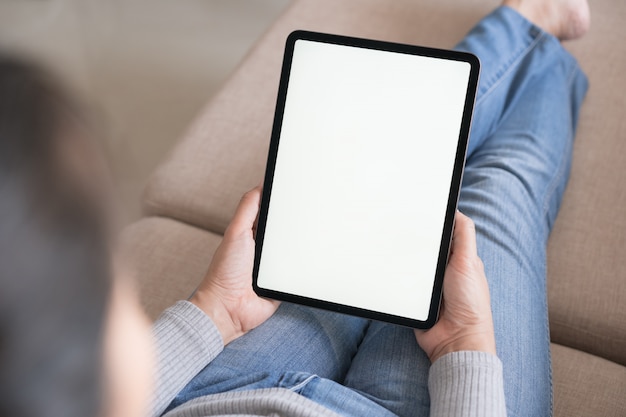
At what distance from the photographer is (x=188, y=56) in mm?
2041

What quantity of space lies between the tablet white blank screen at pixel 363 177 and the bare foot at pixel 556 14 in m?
0.51

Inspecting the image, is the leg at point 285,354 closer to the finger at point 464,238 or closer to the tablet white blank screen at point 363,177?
the tablet white blank screen at point 363,177

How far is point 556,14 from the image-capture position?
118cm

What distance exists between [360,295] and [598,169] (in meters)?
0.57

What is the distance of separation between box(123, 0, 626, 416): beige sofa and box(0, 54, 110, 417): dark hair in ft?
2.25

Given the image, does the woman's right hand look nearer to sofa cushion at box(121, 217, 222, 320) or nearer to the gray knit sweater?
the gray knit sweater

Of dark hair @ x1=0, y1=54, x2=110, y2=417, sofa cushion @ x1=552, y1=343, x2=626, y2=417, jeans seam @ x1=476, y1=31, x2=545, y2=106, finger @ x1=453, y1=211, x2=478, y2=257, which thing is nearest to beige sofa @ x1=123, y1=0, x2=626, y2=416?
sofa cushion @ x1=552, y1=343, x2=626, y2=417

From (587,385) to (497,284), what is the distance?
19 centimetres

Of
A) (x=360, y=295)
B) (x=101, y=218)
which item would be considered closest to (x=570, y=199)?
(x=360, y=295)

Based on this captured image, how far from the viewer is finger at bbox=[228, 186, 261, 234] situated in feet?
2.67

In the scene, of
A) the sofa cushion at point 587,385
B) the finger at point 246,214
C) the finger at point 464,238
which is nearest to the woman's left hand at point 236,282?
the finger at point 246,214

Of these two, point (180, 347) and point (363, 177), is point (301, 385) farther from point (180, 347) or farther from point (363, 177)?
point (363, 177)

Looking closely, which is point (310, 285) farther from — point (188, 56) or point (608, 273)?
point (188, 56)

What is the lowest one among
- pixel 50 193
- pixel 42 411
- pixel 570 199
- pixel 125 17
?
pixel 570 199
